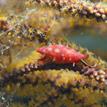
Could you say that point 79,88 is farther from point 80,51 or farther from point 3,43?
point 3,43

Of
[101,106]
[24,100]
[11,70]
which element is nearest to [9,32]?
[11,70]

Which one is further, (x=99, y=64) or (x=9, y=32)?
(x=9, y=32)

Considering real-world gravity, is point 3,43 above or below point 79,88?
above

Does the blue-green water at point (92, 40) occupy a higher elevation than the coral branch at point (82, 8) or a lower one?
lower

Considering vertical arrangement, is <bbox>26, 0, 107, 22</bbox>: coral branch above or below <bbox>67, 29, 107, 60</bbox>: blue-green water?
above

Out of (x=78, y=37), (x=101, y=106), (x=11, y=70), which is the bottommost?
(x=101, y=106)

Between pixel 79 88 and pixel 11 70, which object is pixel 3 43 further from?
pixel 79 88

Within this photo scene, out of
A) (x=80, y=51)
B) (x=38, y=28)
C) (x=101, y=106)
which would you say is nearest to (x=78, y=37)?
(x=80, y=51)

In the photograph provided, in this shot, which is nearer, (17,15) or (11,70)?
(11,70)

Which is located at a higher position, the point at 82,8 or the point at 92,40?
the point at 82,8
